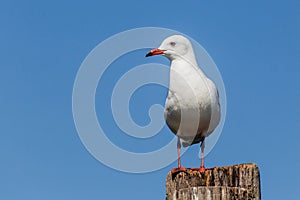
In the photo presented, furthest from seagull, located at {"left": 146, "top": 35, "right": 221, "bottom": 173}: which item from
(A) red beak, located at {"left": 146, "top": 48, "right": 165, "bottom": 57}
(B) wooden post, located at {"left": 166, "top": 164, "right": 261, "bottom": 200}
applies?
(B) wooden post, located at {"left": 166, "top": 164, "right": 261, "bottom": 200}

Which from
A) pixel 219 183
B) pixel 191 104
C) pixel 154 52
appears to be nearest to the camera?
pixel 219 183

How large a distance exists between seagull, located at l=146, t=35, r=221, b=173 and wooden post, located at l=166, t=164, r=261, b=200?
2348mm

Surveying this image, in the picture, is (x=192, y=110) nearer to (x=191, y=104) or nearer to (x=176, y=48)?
(x=191, y=104)

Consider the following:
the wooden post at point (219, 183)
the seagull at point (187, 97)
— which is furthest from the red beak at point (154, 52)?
the wooden post at point (219, 183)

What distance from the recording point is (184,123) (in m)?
10.5

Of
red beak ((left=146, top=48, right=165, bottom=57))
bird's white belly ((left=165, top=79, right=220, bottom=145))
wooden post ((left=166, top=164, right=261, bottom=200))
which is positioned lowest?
wooden post ((left=166, top=164, right=261, bottom=200))

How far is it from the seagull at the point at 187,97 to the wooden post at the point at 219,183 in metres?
2.35

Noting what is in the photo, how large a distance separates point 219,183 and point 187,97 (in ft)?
10.8

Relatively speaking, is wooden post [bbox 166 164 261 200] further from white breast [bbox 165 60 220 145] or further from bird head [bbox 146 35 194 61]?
bird head [bbox 146 35 194 61]

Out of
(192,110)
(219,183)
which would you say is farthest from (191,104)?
(219,183)

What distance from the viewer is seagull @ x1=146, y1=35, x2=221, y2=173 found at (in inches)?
403

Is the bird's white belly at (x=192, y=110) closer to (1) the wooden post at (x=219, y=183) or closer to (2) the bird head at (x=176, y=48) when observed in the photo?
(2) the bird head at (x=176, y=48)

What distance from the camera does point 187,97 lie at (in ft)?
33.7

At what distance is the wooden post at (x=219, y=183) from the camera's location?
6.02 m
